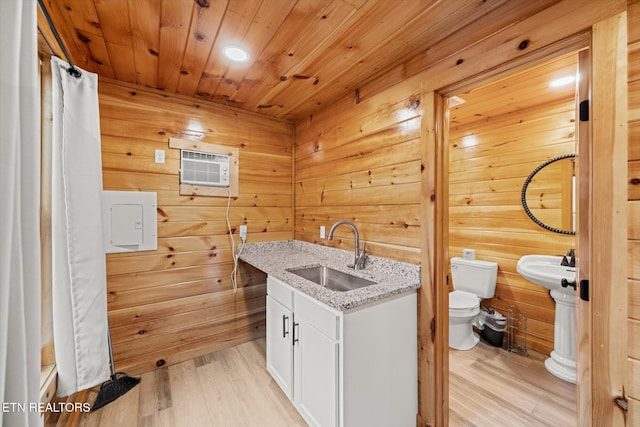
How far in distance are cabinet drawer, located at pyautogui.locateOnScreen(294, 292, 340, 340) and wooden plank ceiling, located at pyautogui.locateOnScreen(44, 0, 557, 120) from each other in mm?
1454

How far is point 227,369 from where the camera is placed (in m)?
2.09

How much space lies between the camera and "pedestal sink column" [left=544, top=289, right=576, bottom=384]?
1.91 metres

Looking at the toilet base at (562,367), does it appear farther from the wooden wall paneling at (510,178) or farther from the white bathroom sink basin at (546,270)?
the white bathroom sink basin at (546,270)

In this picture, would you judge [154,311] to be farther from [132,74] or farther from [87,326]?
[132,74]

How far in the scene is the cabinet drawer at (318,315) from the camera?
1.27 meters

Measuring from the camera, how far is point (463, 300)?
7.77ft

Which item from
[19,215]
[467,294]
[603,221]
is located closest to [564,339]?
[467,294]

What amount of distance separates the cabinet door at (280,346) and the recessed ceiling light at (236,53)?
5.31 ft

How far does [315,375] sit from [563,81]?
2640 millimetres

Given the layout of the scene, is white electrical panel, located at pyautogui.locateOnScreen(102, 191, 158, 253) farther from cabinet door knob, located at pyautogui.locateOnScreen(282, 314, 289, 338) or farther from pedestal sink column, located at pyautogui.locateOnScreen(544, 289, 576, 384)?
pedestal sink column, located at pyautogui.locateOnScreen(544, 289, 576, 384)

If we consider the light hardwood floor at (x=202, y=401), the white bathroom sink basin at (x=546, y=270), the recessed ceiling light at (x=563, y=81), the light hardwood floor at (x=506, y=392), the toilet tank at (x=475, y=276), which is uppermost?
the recessed ceiling light at (x=563, y=81)

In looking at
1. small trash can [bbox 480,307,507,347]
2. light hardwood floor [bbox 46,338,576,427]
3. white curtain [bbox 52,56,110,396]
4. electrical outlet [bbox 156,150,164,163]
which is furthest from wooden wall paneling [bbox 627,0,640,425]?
electrical outlet [bbox 156,150,164,163]

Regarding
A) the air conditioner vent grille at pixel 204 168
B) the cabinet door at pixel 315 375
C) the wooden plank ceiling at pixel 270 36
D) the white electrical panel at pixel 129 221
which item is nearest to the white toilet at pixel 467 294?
the cabinet door at pixel 315 375

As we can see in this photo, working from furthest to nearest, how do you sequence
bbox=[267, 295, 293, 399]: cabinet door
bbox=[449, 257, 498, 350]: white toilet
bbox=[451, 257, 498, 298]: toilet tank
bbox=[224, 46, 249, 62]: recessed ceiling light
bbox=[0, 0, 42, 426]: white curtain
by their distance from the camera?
bbox=[451, 257, 498, 298]: toilet tank → bbox=[449, 257, 498, 350]: white toilet → bbox=[267, 295, 293, 399]: cabinet door → bbox=[224, 46, 249, 62]: recessed ceiling light → bbox=[0, 0, 42, 426]: white curtain
